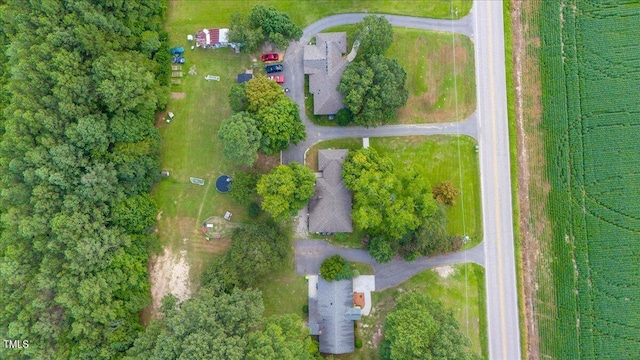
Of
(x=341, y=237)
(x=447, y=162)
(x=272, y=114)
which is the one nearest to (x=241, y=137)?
(x=272, y=114)

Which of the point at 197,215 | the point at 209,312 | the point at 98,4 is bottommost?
the point at 209,312

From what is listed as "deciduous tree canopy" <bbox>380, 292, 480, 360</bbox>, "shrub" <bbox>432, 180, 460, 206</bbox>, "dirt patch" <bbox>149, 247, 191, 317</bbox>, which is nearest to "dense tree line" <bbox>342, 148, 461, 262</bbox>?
"shrub" <bbox>432, 180, 460, 206</bbox>

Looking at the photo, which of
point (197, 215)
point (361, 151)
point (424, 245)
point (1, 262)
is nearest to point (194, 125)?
point (197, 215)

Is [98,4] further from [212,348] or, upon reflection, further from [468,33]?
[468,33]

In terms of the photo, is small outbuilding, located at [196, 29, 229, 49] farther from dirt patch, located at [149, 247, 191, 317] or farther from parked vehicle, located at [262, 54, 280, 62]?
dirt patch, located at [149, 247, 191, 317]

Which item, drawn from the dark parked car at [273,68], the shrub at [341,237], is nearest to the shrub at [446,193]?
the shrub at [341,237]

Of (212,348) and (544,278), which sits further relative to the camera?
(544,278)

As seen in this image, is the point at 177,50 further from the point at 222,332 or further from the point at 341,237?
the point at 222,332
